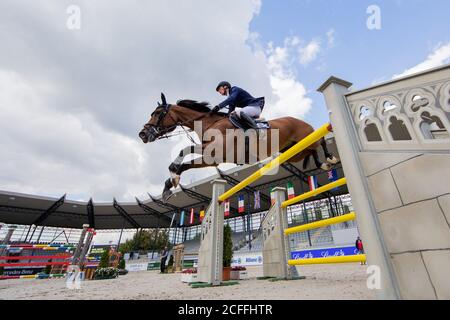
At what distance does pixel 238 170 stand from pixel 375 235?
1765cm

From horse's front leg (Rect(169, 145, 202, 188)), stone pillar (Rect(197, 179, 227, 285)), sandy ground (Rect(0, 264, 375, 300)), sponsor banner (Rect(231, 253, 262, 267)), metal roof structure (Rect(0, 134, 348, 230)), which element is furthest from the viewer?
metal roof structure (Rect(0, 134, 348, 230))

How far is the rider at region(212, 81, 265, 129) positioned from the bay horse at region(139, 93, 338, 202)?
0.20m

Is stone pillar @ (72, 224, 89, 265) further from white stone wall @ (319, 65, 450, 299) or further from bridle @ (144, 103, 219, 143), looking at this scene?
white stone wall @ (319, 65, 450, 299)

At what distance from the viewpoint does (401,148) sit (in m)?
1.30

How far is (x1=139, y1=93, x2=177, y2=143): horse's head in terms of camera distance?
11.7ft

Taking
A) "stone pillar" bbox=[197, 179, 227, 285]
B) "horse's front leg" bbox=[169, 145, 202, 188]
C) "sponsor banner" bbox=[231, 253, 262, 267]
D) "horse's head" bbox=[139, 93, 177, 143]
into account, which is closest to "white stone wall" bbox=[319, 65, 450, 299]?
"horse's front leg" bbox=[169, 145, 202, 188]

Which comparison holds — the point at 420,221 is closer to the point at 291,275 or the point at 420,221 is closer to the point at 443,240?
the point at 443,240

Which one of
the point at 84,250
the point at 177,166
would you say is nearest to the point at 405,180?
the point at 177,166

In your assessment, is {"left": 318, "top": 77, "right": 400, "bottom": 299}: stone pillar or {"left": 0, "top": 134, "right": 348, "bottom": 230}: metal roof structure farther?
{"left": 0, "top": 134, "right": 348, "bottom": 230}: metal roof structure

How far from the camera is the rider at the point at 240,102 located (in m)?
3.18

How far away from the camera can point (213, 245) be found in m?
4.30

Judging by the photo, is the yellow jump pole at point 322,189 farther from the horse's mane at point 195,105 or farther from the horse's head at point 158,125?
the horse's head at point 158,125
